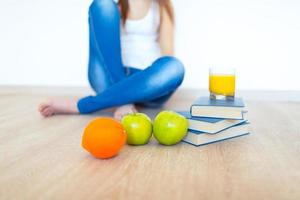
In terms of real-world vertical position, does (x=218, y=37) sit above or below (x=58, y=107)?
above

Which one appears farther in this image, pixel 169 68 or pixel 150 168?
pixel 169 68

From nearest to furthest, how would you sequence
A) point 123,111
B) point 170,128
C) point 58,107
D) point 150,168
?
point 150,168, point 170,128, point 123,111, point 58,107

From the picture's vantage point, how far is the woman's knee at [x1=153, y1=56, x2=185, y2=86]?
1.65m

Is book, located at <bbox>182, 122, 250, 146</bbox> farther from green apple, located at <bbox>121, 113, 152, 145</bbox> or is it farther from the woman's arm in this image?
the woman's arm

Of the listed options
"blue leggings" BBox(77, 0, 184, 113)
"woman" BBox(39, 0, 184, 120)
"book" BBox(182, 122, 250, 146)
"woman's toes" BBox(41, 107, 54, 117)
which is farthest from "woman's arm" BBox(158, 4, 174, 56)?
"book" BBox(182, 122, 250, 146)

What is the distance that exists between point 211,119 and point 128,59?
37.2 inches

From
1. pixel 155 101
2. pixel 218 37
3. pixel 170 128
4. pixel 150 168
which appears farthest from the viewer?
pixel 218 37

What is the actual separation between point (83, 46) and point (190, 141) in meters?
1.50

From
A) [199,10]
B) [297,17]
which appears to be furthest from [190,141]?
[297,17]

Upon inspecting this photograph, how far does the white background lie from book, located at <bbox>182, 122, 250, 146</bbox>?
1111mm

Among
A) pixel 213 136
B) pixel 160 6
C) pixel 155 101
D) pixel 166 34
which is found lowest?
pixel 155 101

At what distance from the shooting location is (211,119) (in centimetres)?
120

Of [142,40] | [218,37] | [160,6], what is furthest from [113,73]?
[218,37]

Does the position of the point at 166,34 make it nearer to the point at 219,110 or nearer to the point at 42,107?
the point at 42,107
